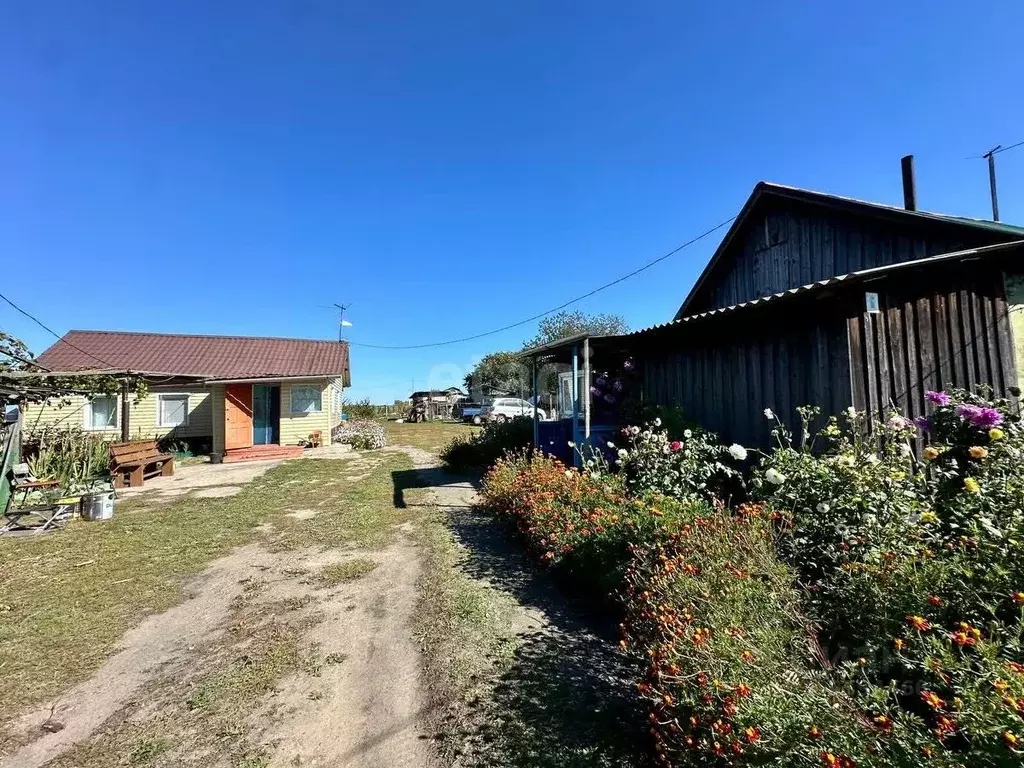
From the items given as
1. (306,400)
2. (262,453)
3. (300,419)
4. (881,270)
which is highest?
(881,270)

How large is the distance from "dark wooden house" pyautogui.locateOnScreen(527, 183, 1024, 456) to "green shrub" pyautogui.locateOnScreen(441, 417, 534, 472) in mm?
3428

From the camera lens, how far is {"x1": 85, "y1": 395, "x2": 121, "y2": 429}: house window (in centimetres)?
1553

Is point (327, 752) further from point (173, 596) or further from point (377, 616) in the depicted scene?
point (173, 596)

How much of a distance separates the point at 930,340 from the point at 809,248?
14.4 ft

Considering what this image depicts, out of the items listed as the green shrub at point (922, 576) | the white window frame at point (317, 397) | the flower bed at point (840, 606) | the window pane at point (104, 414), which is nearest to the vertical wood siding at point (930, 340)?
the flower bed at point (840, 606)

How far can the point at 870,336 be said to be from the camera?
4766 millimetres

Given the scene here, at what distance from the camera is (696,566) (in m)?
2.53

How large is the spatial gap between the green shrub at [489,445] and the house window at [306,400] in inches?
288

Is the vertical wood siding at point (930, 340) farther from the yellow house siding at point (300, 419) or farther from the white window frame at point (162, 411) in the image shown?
the white window frame at point (162, 411)

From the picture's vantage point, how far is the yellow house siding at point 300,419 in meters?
16.5

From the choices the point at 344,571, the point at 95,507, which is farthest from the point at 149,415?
the point at 344,571

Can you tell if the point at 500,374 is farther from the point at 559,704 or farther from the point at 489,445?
the point at 559,704

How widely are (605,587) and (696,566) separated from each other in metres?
1.22

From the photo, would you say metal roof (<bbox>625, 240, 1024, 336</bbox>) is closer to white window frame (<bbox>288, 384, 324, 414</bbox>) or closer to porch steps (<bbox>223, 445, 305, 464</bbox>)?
porch steps (<bbox>223, 445, 305, 464</bbox>)
